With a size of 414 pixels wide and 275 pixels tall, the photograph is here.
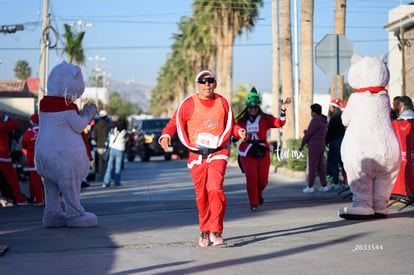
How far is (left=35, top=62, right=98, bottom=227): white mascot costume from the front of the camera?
989 centimetres

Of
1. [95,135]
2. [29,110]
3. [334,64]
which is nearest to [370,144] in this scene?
[334,64]

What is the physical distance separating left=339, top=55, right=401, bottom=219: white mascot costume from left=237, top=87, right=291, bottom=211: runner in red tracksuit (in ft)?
6.67

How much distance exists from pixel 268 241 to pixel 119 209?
186 inches

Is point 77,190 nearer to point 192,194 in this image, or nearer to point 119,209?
point 119,209

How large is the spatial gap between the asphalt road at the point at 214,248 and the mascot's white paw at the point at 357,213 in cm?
15

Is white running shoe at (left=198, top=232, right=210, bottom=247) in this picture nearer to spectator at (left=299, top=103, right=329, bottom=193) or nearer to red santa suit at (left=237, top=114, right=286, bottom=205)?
red santa suit at (left=237, top=114, right=286, bottom=205)

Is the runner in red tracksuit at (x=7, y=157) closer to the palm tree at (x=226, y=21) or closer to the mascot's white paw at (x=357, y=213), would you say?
the mascot's white paw at (x=357, y=213)

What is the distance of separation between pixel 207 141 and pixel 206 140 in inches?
0.6

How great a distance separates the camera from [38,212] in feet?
40.9

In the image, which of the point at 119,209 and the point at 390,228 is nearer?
the point at 390,228

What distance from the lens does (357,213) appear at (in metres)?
9.90

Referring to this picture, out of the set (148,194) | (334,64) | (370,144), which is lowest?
(148,194)

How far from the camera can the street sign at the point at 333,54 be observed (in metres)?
16.5

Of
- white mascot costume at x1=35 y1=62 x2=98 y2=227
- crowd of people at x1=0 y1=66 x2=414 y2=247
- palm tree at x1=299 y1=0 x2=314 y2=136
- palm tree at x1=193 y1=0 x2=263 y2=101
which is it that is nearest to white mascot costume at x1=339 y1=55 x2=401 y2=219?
crowd of people at x1=0 y1=66 x2=414 y2=247
